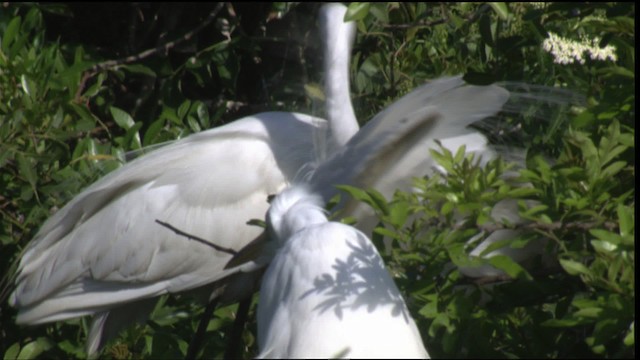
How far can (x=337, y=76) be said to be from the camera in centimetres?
194

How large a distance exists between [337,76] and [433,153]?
0.55 metres

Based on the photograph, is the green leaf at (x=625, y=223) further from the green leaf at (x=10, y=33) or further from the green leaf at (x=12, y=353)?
the green leaf at (x=10, y=33)

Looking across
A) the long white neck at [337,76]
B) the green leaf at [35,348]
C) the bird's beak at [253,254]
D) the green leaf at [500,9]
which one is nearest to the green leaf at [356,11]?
the green leaf at [500,9]

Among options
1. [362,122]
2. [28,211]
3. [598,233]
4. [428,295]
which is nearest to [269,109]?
[362,122]

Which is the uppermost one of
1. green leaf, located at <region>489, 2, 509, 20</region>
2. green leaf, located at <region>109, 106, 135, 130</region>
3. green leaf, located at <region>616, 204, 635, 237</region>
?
green leaf, located at <region>489, 2, 509, 20</region>

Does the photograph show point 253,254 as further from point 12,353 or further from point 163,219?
point 12,353

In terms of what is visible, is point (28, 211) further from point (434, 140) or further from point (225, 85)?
point (434, 140)

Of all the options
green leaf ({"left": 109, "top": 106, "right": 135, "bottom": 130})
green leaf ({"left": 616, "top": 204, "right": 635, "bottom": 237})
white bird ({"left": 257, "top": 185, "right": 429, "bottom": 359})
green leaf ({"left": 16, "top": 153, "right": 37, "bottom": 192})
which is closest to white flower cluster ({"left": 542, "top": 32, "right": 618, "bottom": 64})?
green leaf ({"left": 616, "top": 204, "right": 635, "bottom": 237})

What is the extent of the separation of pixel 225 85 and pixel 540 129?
1.08m

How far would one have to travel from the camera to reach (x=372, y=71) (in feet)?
7.22

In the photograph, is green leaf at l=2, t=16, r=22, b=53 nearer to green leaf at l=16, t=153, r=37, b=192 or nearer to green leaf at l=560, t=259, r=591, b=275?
green leaf at l=16, t=153, r=37, b=192

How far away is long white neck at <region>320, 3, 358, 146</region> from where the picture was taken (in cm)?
194

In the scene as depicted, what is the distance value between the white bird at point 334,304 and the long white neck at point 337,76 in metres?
0.52

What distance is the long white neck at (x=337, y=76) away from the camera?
1.94 m
